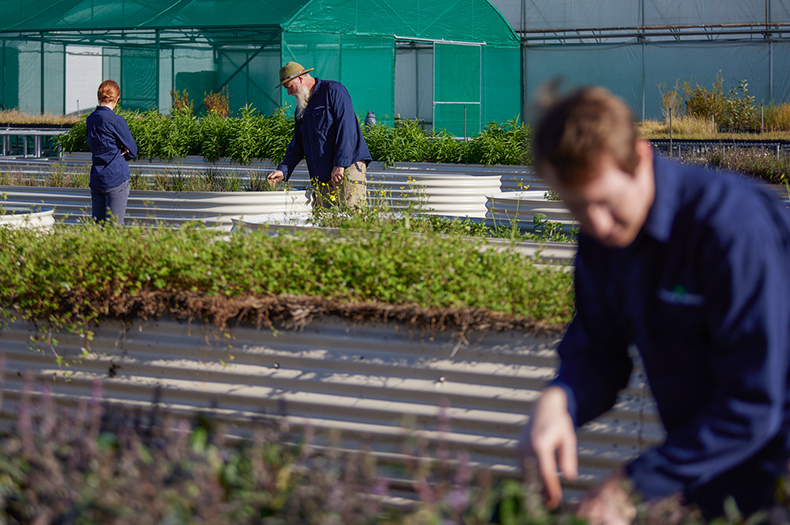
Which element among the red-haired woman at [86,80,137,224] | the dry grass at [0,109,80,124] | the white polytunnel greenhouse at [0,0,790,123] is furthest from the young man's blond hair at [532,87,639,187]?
the dry grass at [0,109,80,124]

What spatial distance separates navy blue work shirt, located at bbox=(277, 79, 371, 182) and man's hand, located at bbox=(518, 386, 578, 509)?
5.20 meters

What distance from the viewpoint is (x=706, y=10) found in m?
25.2

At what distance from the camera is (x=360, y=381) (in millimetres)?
3301

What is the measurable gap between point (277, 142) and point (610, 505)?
9227mm

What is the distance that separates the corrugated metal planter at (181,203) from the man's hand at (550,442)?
4.67 metres

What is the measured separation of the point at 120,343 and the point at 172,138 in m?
7.38

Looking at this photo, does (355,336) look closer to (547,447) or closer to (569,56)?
(547,447)

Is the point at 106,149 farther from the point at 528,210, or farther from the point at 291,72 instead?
the point at 528,210

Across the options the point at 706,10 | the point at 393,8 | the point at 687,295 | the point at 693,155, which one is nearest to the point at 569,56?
the point at 706,10

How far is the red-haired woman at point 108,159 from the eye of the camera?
23.8 ft

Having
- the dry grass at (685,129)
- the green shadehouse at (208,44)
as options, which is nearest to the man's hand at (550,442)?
the green shadehouse at (208,44)

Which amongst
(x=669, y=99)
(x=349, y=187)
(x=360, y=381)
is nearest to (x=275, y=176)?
(x=349, y=187)

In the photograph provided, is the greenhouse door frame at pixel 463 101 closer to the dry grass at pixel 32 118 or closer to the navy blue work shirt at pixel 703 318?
the dry grass at pixel 32 118

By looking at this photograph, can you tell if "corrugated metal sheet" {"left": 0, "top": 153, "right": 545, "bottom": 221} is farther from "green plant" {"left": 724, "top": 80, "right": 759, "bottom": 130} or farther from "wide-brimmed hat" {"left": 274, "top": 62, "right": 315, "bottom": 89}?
"green plant" {"left": 724, "top": 80, "right": 759, "bottom": 130}
